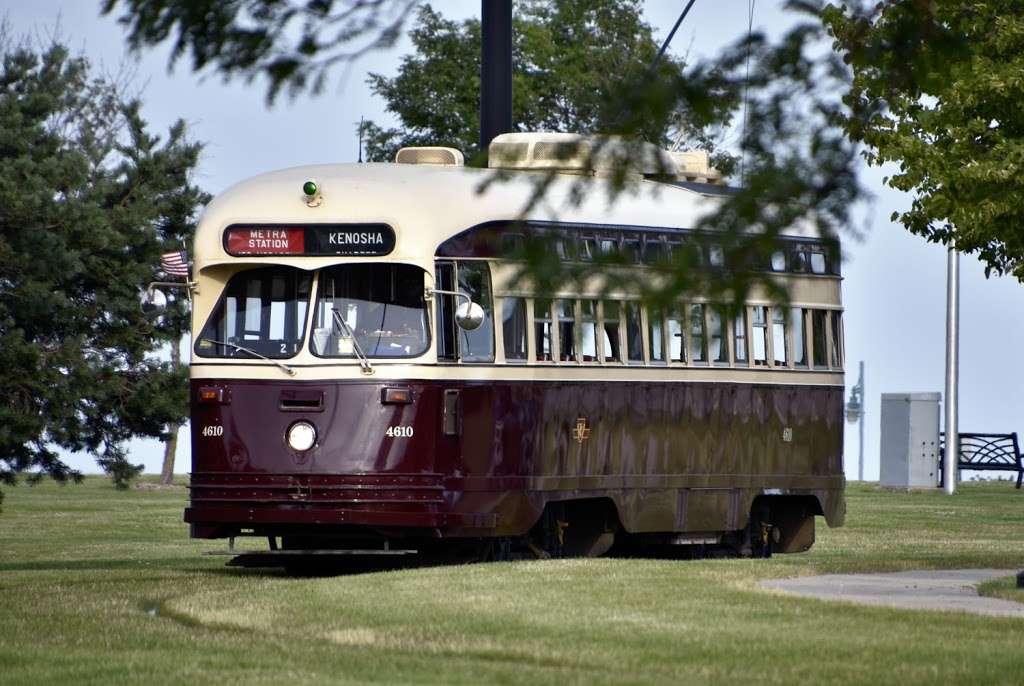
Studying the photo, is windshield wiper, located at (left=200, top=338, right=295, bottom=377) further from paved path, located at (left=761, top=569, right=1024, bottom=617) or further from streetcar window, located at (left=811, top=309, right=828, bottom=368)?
streetcar window, located at (left=811, top=309, right=828, bottom=368)

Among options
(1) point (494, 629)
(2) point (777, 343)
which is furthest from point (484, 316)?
(1) point (494, 629)

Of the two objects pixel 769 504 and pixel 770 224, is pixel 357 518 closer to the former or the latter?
pixel 769 504

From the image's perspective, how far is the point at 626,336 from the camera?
21266 millimetres

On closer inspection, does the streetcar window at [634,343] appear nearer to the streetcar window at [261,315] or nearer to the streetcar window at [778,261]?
the streetcar window at [261,315]

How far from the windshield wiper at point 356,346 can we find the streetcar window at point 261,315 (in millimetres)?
298

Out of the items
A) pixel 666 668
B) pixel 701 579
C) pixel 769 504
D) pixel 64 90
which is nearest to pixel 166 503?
pixel 64 90

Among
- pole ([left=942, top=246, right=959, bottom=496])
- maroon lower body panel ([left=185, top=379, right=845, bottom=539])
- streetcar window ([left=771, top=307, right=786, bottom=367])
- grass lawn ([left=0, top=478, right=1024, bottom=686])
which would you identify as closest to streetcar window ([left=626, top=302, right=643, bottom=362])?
maroon lower body panel ([left=185, top=379, right=845, bottom=539])

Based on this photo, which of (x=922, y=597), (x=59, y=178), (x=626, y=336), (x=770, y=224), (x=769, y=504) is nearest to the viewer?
(x=770, y=224)

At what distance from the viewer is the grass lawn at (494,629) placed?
40.4 feet

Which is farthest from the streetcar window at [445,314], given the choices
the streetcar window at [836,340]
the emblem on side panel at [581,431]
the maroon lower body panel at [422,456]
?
the streetcar window at [836,340]

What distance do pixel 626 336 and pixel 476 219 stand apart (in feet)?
7.41

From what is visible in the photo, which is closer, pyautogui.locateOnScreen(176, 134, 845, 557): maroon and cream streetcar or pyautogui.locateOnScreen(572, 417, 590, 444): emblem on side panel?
pyautogui.locateOnScreen(176, 134, 845, 557): maroon and cream streetcar

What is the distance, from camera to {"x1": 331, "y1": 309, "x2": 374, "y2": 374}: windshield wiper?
1942 cm

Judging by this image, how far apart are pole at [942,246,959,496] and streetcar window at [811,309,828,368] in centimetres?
2120
